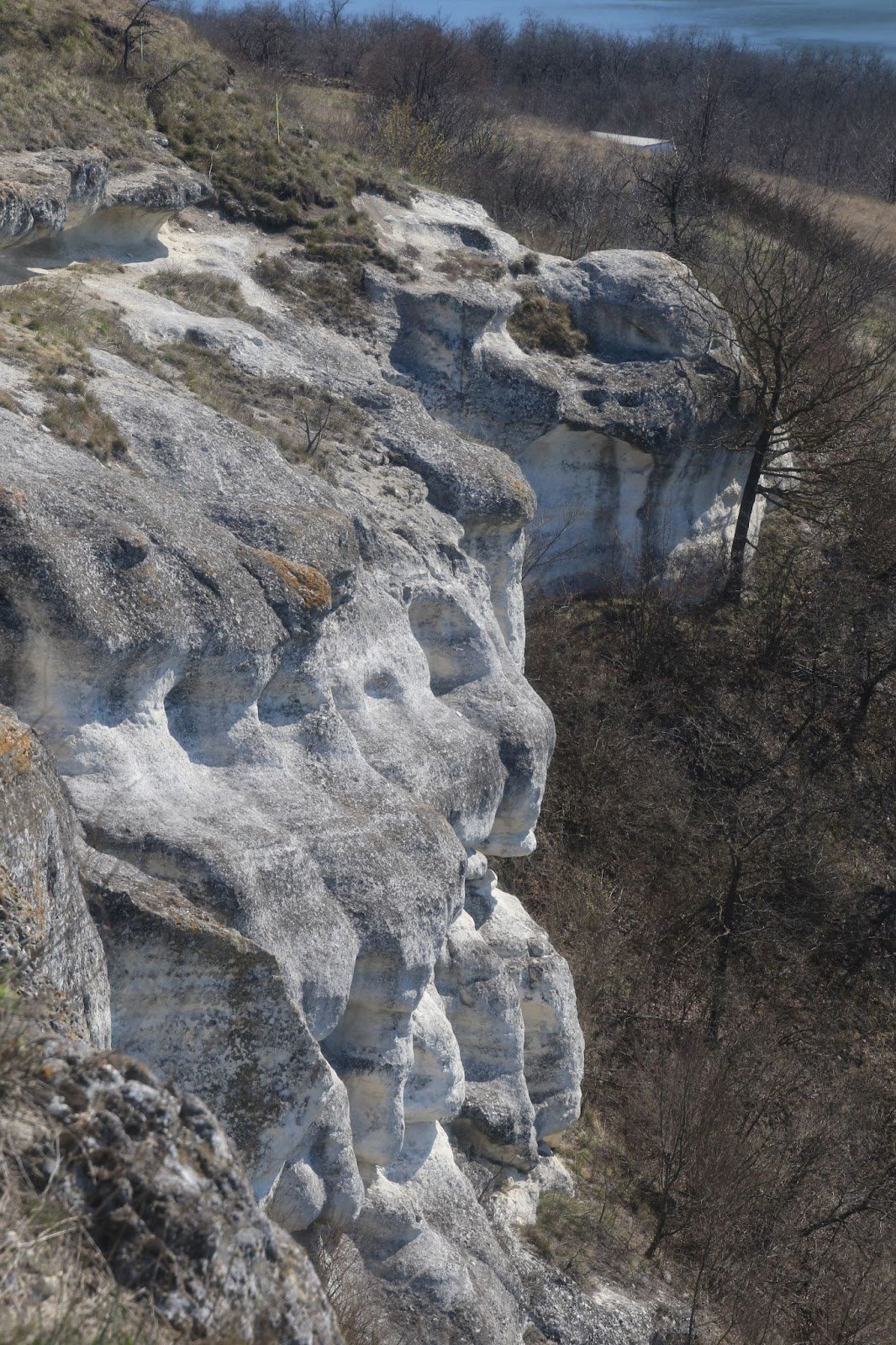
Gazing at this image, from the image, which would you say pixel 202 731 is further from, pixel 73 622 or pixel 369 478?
pixel 369 478

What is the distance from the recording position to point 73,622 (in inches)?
298

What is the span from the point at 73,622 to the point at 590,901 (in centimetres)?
1143

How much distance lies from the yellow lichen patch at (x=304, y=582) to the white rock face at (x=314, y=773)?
0.03 metres

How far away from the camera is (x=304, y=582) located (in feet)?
31.9

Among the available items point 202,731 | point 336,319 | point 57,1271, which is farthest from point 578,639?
point 57,1271

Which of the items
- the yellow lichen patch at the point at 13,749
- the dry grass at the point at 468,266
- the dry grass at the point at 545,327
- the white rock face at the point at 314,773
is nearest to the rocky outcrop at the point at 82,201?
the white rock face at the point at 314,773

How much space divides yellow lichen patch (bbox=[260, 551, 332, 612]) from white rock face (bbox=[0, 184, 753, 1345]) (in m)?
0.03

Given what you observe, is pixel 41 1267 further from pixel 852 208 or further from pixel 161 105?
pixel 852 208

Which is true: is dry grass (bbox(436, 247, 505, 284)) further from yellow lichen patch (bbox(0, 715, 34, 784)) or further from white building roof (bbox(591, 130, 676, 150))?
white building roof (bbox(591, 130, 676, 150))

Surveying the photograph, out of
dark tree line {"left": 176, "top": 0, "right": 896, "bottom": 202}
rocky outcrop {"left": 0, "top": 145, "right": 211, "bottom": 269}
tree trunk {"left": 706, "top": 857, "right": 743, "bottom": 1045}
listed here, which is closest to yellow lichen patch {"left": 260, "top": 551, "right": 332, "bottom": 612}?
rocky outcrop {"left": 0, "top": 145, "right": 211, "bottom": 269}

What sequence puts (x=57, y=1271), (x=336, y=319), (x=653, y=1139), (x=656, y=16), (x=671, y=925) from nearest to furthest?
(x=57, y=1271), (x=653, y=1139), (x=336, y=319), (x=671, y=925), (x=656, y=16)

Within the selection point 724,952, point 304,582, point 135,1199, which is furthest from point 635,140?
point 135,1199

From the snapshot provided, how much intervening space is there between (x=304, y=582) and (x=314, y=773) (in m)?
1.43

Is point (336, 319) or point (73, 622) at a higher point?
point (73, 622)
